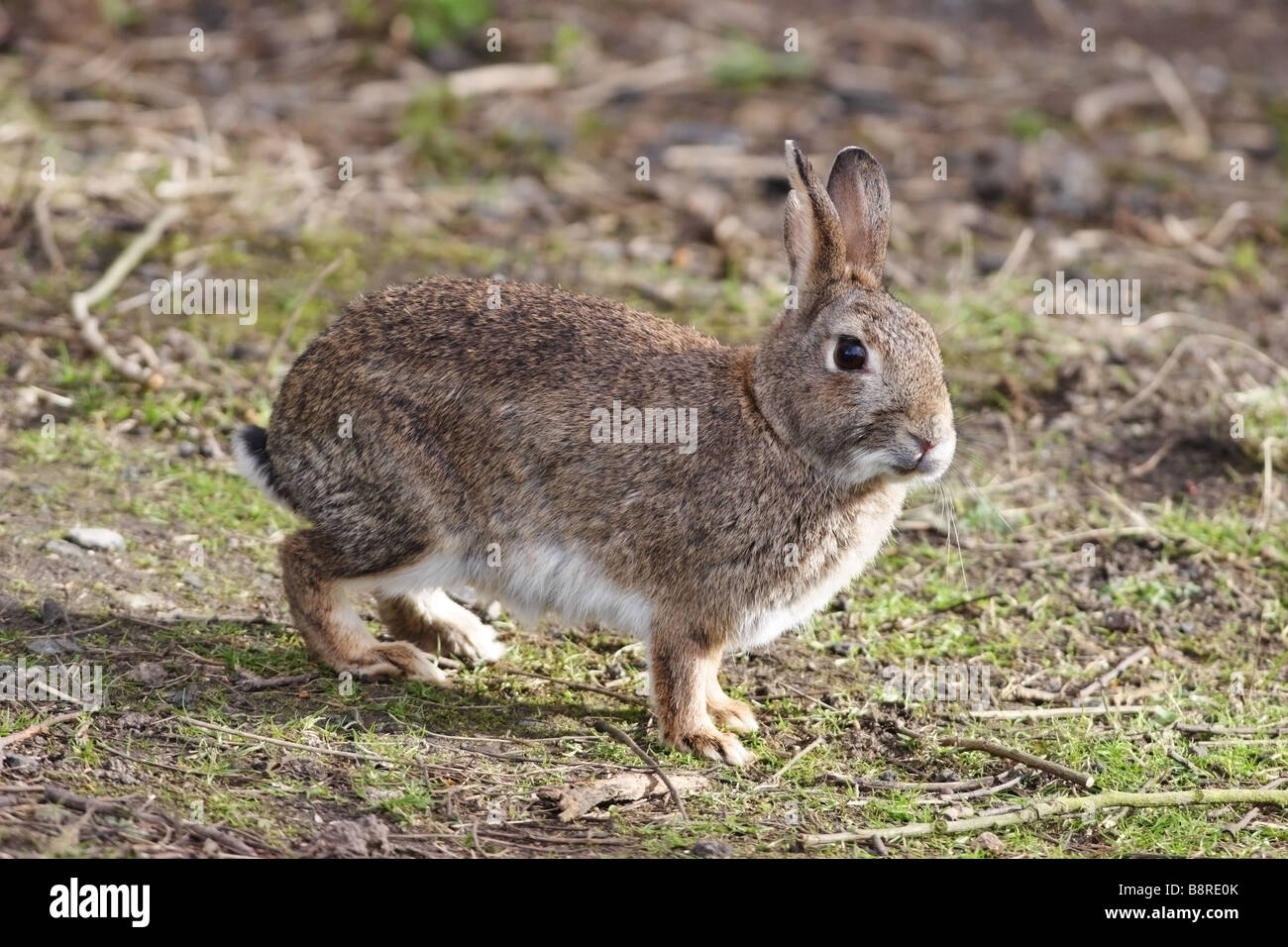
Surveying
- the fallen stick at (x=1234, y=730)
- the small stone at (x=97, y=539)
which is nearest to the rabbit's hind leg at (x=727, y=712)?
the fallen stick at (x=1234, y=730)

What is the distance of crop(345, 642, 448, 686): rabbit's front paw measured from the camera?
5348 mm

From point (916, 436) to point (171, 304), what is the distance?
4203mm

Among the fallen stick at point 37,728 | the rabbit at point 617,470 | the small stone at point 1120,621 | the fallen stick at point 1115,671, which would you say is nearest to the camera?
the fallen stick at point 37,728

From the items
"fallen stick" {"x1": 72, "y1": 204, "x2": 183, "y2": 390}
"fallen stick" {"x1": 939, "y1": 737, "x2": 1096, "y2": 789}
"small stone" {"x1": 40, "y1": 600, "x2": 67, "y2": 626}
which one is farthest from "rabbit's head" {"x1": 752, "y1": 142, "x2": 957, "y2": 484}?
"fallen stick" {"x1": 72, "y1": 204, "x2": 183, "y2": 390}

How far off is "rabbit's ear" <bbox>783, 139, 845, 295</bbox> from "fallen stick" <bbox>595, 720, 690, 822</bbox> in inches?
58.3

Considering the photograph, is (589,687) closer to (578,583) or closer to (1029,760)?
(578,583)

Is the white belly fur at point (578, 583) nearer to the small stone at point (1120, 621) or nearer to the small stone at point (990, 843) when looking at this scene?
the small stone at point (990, 843)

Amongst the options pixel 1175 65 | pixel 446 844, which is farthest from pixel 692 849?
pixel 1175 65

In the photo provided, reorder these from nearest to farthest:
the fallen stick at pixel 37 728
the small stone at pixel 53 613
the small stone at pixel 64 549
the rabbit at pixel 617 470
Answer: the fallen stick at pixel 37 728, the rabbit at pixel 617 470, the small stone at pixel 53 613, the small stone at pixel 64 549

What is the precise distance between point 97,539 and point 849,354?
9.11 feet

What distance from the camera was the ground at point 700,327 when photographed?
15.6ft

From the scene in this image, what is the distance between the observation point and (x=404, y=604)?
5.70 meters

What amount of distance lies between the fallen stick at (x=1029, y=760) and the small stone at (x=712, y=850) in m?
1.04

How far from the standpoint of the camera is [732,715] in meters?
5.28
